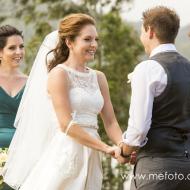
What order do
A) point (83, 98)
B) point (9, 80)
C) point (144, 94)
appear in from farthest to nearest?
point (9, 80)
point (83, 98)
point (144, 94)

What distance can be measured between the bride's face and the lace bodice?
0.14 metres

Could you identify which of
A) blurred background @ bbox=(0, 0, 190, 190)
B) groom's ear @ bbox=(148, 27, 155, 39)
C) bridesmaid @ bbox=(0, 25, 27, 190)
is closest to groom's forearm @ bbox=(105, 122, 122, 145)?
groom's ear @ bbox=(148, 27, 155, 39)

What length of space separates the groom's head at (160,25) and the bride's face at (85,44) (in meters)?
0.75

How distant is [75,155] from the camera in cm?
568

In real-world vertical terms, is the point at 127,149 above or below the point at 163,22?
below

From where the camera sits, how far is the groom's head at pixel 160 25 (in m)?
4.96

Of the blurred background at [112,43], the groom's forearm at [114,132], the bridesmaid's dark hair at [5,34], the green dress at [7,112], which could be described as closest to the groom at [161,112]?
the groom's forearm at [114,132]

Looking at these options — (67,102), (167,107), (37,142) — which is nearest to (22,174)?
(37,142)

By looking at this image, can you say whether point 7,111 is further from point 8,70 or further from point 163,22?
point 163,22

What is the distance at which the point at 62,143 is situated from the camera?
224 inches

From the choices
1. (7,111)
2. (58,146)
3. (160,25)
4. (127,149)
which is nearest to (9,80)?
(7,111)

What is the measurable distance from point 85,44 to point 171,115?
44.4 inches

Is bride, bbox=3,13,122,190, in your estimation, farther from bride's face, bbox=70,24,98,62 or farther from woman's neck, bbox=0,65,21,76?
woman's neck, bbox=0,65,21,76

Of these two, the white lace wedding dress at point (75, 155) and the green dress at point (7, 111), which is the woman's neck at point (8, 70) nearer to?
the green dress at point (7, 111)
